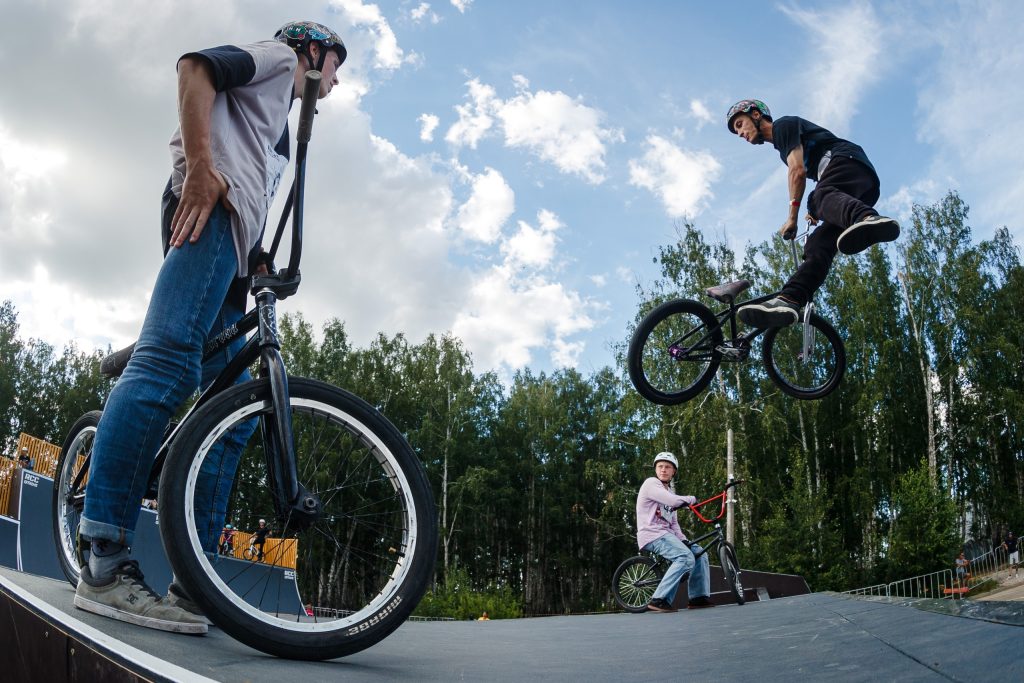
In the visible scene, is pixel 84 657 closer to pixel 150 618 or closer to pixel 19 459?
pixel 150 618

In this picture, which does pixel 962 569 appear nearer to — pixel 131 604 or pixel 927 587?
pixel 927 587

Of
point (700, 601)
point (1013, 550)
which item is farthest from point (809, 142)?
point (1013, 550)

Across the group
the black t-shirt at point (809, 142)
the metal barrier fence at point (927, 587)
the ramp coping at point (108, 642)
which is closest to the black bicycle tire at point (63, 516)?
the ramp coping at point (108, 642)

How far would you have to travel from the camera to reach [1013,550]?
2306 centimetres

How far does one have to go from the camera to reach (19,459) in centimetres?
1353

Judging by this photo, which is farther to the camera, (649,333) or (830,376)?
(830,376)

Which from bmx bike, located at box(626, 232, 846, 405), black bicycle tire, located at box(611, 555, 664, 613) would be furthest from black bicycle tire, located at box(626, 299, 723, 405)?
black bicycle tire, located at box(611, 555, 664, 613)

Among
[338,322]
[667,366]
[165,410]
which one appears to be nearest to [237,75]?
[165,410]

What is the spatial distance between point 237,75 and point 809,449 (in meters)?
26.3

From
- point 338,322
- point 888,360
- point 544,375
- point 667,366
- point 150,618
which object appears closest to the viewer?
point 150,618

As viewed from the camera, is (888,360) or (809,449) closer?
(888,360)

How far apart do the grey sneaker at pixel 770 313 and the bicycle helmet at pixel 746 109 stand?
998 mm

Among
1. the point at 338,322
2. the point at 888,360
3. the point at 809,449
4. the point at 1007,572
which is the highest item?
the point at 338,322

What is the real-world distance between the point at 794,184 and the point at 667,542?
3.91m
